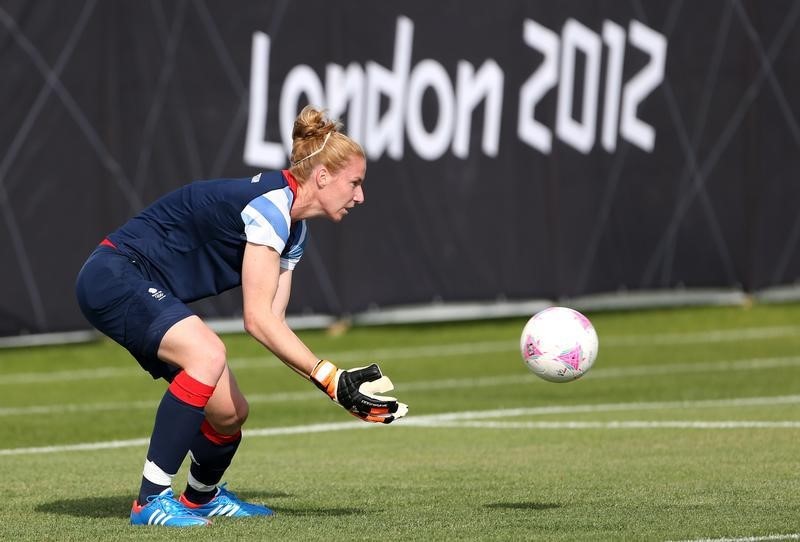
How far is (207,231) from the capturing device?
7094 mm

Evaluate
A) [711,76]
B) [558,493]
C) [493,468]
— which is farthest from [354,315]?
[558,493]

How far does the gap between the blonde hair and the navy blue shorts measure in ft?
2.77

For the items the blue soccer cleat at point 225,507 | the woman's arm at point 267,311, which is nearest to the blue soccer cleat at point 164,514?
the blue soccer cleat at point 225,507

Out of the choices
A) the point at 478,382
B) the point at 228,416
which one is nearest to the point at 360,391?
the point at 228,416

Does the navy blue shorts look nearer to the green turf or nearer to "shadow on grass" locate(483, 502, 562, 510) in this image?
the green turf

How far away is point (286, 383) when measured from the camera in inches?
609

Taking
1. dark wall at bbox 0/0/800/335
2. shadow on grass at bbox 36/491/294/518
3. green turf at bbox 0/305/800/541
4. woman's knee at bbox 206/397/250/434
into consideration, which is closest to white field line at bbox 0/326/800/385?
green turf at bbox 0/305/800/541

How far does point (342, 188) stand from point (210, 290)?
0.79 m

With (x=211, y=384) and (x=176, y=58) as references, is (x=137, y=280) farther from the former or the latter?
(x=176, y=58)

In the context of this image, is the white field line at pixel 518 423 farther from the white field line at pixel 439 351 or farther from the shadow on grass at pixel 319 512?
the white field line at pixel 439 351

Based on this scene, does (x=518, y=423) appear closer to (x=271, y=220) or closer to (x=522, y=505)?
(x=522, y=505)

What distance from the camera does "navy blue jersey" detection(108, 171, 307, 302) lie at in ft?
22.9

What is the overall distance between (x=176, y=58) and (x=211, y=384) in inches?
414

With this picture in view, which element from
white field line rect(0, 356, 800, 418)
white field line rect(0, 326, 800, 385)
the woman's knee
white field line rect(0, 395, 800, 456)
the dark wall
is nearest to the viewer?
the woman's knee
